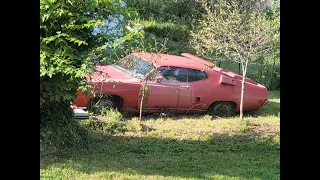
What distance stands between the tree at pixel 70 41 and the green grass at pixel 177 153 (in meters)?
0.55

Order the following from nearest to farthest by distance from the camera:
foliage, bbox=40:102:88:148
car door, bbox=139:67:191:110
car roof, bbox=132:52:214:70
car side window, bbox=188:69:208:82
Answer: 1. foliage, bbox=40:102:88:148
2. car roof, bbox=132:52:214:70
3. car door, bbox=139:67:191:110
4. car side window, bbox=188:69:208:82

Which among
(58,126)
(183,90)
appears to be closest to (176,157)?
(58,126)

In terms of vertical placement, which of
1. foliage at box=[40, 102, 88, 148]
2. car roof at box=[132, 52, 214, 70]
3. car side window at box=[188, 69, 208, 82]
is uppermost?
car roof at box=[132, 52, 214, 70]

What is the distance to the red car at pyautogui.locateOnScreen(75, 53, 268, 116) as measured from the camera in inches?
227

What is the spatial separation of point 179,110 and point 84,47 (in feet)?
8.70

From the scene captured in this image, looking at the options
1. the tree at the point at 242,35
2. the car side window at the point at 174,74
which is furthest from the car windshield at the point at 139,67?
the tree at the point at 242,35

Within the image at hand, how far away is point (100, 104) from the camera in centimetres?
568

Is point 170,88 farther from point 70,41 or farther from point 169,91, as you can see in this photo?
point 70,41

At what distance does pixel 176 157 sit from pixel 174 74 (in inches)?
89.3

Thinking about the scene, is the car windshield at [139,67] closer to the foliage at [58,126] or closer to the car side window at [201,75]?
the car side window at [201,75]

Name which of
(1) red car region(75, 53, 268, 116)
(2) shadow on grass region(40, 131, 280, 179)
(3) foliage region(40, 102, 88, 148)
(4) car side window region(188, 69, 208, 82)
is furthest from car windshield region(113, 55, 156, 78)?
(3) foliage region(40, 102, 88, 148)

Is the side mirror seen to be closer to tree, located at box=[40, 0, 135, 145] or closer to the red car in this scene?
the red car

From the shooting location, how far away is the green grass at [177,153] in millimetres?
3709
